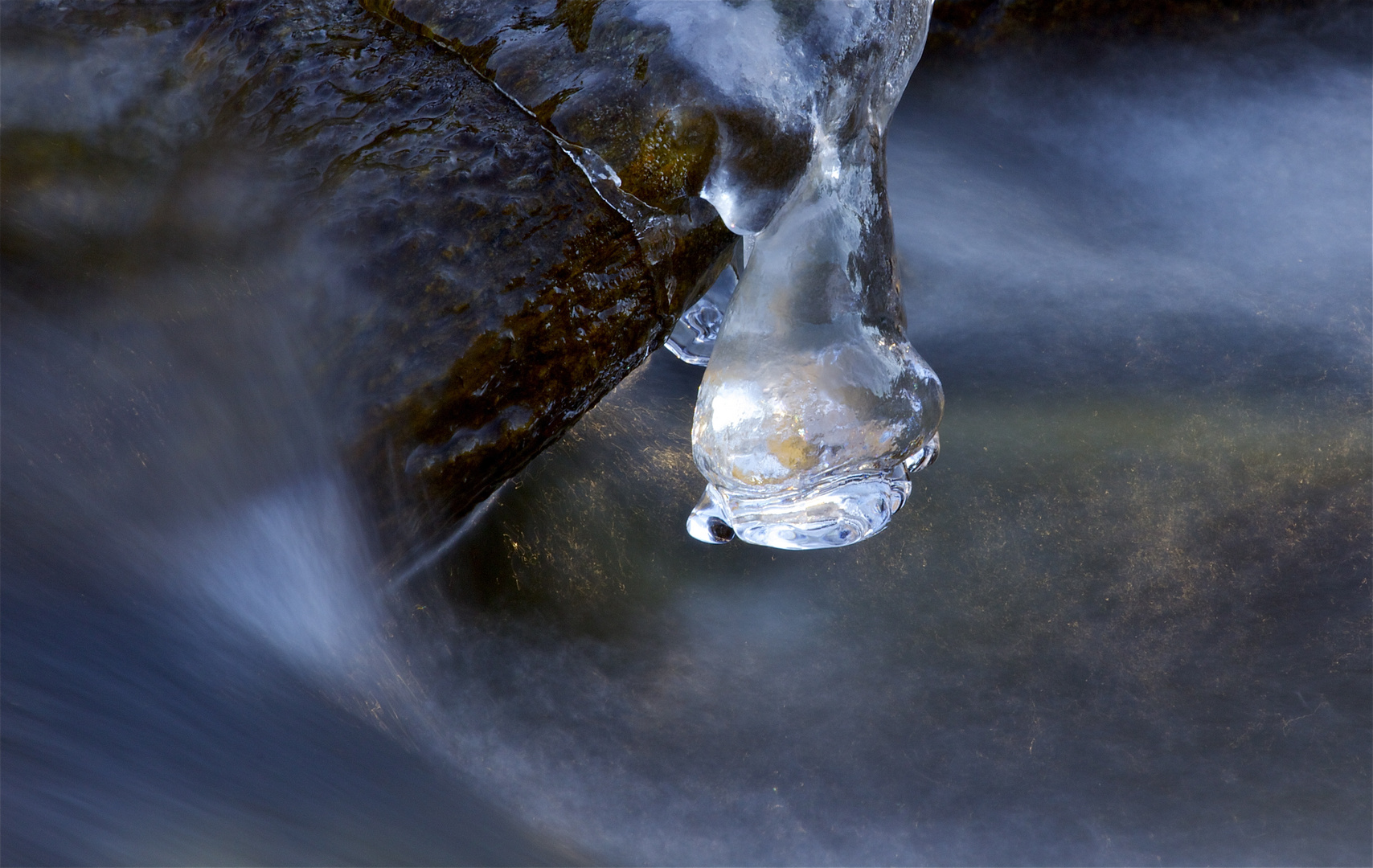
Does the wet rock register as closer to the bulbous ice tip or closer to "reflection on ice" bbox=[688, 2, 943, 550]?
"reflection on ice" bbox=[688, 2, 943, 550]

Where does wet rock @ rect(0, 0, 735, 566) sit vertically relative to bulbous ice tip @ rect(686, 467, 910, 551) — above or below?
above

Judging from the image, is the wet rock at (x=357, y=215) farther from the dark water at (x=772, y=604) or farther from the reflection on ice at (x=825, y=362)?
the reflection on ice at (x=825, y=362)

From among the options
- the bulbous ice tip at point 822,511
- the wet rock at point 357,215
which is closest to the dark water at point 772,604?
the wet rock at point 357,215

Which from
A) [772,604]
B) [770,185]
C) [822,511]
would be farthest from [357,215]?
[772,604]

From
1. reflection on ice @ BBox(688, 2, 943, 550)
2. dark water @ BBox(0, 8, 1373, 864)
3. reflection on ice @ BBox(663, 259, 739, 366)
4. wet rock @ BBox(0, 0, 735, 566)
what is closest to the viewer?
dark water @ BBox(0, 8, 1373, 864)

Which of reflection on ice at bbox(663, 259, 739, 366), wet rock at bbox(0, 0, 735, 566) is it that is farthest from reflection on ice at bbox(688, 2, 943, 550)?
reflection on ice at bbox(663, 259, 739, 366)

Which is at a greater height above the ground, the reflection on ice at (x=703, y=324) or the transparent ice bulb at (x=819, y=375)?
the transparent ice bulb at (x=819, y=375)

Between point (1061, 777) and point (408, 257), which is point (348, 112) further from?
point (1061, 777)

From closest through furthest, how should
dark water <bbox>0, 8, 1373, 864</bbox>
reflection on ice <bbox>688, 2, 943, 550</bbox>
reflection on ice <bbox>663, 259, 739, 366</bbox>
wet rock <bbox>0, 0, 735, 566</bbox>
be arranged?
dark water <bbox>0, 8, 1373, 864</bbox> → wet rock <bbox>0, 0, 735, 566</bbox> → reflection on ice <bbox>688, 2, 943, 550</bbox> → reflection on ice <bbox>663, 259, 739, 366</bbox>
